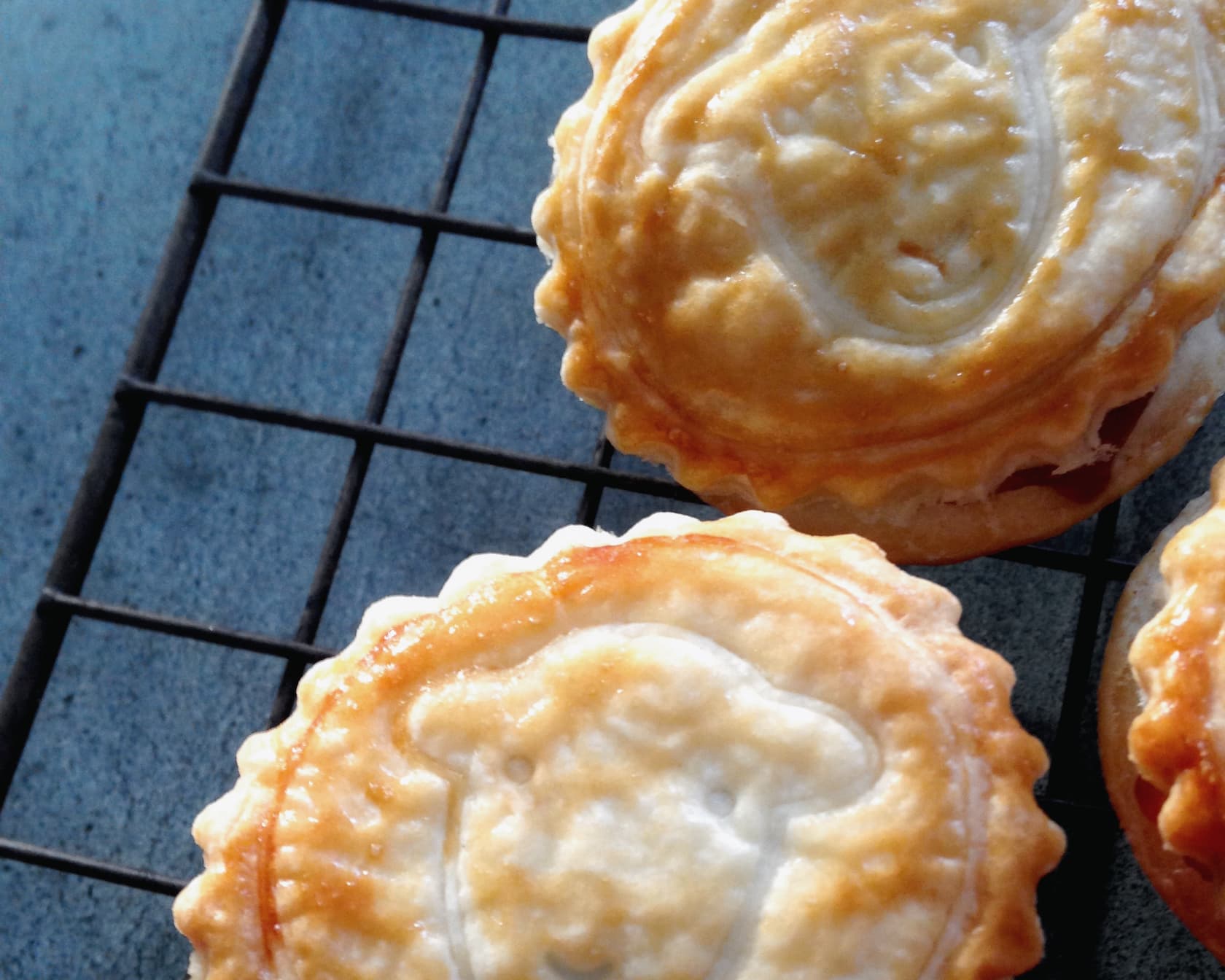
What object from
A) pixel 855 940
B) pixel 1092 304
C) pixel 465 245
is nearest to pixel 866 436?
pixel 1092 304

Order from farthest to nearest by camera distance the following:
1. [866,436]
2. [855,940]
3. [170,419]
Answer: [170,419] → [866,436] → [855,940]

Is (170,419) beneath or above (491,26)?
beneath

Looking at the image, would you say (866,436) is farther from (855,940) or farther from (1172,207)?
(855,940)

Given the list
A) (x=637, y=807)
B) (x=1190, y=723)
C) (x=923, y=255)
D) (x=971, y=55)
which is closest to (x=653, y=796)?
(x=637, y=807)

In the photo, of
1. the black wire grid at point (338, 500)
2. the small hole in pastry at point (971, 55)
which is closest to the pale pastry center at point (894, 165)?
the small hole in pastry at point (971, 55)

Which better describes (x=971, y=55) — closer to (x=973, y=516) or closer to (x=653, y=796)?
(x=973, y=516)

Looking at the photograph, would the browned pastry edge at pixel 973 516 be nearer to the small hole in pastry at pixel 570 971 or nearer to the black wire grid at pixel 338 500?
the black wire grid at pixel 338 500
